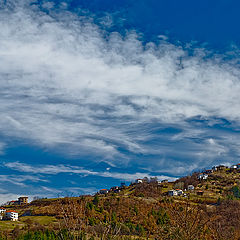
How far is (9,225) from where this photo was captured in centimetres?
7244

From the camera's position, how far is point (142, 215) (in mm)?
18484

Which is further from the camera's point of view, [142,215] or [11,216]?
[11,216]

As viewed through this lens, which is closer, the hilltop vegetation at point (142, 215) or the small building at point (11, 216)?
the hilltop vegetation at point (142, 215)

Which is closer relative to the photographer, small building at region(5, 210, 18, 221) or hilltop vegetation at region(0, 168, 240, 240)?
hilltop vegetation at region(0, 168, 240, 240)

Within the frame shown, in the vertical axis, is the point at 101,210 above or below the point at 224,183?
below

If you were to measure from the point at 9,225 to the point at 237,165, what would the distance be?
5848 inches

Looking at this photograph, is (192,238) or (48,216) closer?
(192,238)

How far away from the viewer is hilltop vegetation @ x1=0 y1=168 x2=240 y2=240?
1304 centimetres

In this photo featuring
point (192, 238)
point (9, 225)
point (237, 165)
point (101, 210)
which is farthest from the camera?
point (237, 165)

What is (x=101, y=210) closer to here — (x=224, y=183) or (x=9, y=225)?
(x=9, y=225)

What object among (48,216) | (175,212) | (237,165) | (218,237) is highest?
(237,165)

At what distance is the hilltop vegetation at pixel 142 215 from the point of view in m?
13.0

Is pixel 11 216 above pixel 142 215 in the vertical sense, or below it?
above

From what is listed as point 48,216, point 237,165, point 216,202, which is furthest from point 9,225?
point 237,165
